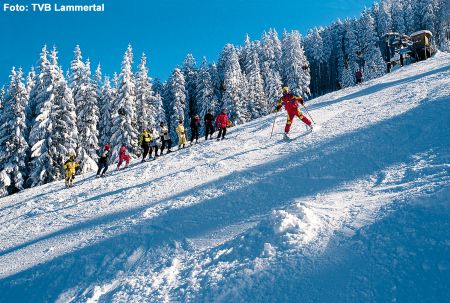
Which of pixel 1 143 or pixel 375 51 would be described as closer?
pixel 1 143

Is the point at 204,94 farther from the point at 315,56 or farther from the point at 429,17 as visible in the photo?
the point at 429,17

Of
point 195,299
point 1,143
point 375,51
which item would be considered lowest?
point 195,299

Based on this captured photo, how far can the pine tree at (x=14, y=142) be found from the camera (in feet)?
112

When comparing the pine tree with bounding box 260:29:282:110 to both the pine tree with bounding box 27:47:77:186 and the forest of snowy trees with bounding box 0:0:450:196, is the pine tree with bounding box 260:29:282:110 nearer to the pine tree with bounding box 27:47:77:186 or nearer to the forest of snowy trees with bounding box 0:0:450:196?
the forest of snowy trees with bounding box 0:0:450:196

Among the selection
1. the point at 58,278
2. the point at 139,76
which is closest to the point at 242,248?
the point at 58,278

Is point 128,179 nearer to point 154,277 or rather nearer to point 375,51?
point 154,277

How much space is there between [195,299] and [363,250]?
2385 millimetres

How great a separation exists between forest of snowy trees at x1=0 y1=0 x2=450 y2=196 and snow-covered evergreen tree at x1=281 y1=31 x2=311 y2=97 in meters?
0.24

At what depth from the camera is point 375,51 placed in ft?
294

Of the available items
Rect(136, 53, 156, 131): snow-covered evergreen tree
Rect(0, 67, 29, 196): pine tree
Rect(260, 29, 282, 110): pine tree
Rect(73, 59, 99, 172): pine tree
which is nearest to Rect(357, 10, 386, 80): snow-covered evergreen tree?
Rect(260, 29, 282, 110): pine tree

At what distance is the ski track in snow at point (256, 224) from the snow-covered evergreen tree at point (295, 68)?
60786 mm

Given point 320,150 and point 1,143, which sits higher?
point 1,143

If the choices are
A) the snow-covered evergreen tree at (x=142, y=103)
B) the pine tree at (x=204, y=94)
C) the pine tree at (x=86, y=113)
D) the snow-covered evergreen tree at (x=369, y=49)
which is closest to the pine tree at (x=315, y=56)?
the snow-covered evergreen tree at (x=369, y=49)

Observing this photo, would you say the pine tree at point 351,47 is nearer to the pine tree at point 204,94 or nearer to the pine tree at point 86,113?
the pine tree at point 204,94
